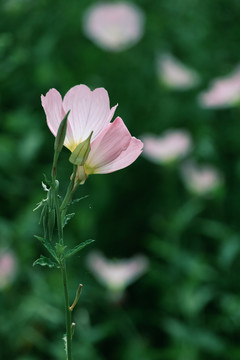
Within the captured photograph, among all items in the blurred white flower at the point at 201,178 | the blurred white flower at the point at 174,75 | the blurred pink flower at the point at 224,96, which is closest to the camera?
the blurred pink flower at the point at 224,96

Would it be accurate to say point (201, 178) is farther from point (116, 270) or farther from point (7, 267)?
point (7, 267)

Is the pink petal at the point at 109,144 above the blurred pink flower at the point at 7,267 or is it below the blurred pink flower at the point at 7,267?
above

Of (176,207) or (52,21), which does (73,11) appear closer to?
(52,21)

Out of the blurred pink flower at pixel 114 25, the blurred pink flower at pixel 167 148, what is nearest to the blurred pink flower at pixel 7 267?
the blurred pink flower at pixel 167 148

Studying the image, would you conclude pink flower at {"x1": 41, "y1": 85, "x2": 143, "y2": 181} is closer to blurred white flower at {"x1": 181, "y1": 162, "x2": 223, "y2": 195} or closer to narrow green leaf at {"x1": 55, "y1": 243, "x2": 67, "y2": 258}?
narrow green leaf at {"x1": 55, "y1": 243, "x2": 67, "y2": 258}

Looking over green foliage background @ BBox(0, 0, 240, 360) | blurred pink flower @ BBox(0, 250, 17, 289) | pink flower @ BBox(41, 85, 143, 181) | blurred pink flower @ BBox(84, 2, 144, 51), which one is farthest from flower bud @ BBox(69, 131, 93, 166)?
blurred pink flower @ BBox(84, 2, 144, 51)

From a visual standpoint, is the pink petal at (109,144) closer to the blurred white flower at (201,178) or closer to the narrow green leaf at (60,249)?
the narrow green leaf at (60,249)

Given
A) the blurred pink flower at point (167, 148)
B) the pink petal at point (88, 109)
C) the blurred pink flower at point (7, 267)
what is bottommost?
the blurred pink flower at point (7, 267)
